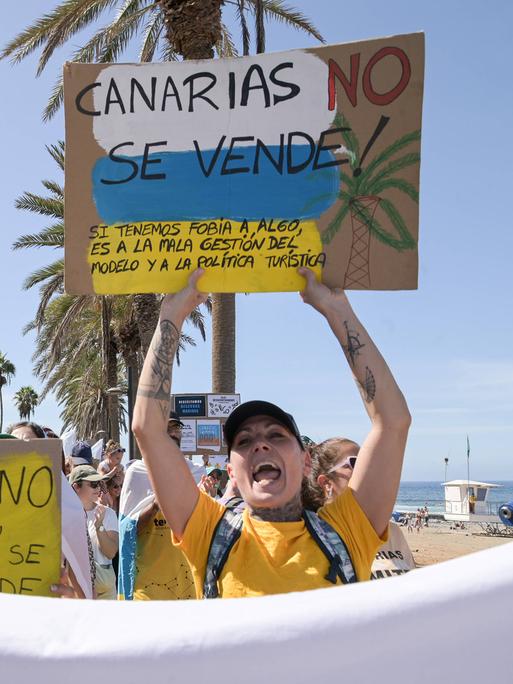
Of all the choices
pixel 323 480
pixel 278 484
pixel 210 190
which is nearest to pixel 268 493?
pixel 278 484

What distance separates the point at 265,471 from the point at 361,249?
2.84ft

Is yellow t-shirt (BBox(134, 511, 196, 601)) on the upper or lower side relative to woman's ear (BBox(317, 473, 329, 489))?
lower

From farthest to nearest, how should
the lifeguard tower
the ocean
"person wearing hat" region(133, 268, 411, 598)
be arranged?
the ocean
the lifeguard tower
"person wearing hat" region(133, 268, 411, 598)

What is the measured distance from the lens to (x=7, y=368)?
58656mm

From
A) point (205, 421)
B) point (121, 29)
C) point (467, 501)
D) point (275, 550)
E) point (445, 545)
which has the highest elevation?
point (121, 29)

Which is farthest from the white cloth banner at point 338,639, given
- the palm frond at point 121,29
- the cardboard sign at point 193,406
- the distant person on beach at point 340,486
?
the palm frond at point 121,29

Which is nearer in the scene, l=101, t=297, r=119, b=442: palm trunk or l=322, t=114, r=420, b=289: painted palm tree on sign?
l=322, t=114, r=420, b=289: painted palm tree on sign

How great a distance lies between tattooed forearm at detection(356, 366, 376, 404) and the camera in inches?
96.0

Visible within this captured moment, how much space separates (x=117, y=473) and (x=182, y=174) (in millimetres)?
5108

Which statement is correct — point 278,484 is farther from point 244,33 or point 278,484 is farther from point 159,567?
point 244,33

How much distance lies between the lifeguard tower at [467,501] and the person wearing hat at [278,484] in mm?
52919

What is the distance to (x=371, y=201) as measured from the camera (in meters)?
2.69

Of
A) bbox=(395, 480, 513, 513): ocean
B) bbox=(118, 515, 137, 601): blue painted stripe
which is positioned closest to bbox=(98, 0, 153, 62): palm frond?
bbox=(118, 515, 137, 601): blue painted stripe

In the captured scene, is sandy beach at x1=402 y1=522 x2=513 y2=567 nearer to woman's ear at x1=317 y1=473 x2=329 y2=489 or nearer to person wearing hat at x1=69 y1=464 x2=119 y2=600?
person wearing hat at x1=69 y1=464 x2=119 y2=600
